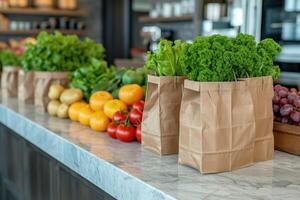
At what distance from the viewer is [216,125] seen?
3.63 ft

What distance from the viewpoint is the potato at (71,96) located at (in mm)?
1922

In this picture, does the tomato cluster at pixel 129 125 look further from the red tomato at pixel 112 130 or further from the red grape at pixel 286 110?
the red grape at pixel 286 110

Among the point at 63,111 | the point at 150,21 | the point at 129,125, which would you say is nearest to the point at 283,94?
the point at 129,125

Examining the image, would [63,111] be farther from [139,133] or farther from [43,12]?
[43,12]

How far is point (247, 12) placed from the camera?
3.55m

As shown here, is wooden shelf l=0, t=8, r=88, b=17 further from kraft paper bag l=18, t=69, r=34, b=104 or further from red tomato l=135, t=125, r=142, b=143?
red tomato l=135, t=125, r=142, b=143

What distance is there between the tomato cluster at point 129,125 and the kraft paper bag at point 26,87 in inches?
36.5

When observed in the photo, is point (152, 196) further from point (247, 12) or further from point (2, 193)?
point (247, 12)

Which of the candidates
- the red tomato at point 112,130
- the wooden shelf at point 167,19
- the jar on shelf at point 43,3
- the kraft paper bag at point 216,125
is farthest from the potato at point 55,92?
the jar on shelf at point 43,3

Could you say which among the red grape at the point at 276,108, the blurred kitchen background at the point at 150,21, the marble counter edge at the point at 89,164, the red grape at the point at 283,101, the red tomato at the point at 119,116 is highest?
the blurred kitchen background at the point at 150,21

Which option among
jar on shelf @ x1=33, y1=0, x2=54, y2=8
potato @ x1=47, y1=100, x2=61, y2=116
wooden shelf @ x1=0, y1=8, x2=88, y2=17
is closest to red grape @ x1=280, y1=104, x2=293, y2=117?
potato @ x1=47, y1=100, x2=61, y2=116

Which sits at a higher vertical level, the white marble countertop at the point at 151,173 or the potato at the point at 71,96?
the potato at the point at 71,96

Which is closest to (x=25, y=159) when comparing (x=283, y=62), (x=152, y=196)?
(x=152, y=196)

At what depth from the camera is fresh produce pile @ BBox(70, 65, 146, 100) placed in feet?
5.82
